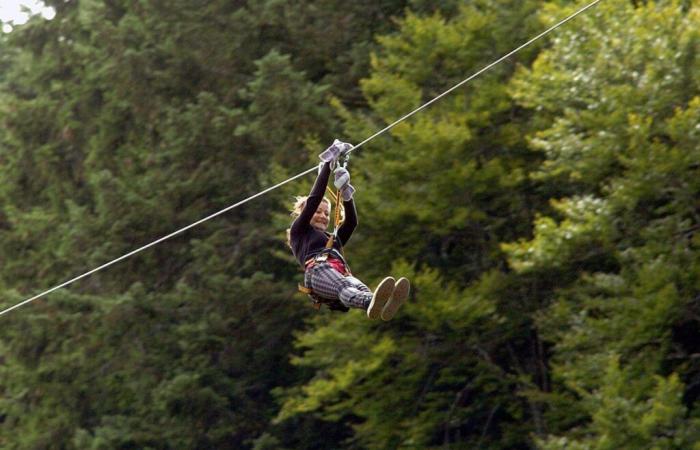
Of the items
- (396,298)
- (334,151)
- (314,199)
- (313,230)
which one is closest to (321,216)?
(313,230)

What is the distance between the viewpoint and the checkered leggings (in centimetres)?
793

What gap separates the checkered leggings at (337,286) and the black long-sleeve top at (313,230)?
6.1 inches

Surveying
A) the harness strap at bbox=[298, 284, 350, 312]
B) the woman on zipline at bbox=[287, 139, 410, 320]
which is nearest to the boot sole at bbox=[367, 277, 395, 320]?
the woman on zipline at bbox=[287, 139, 410, 320]

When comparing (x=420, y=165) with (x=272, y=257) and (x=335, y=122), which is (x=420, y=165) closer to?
(x=335, y=122)

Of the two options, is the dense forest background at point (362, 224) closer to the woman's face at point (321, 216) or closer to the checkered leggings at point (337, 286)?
the woman's face at point (321, 216)

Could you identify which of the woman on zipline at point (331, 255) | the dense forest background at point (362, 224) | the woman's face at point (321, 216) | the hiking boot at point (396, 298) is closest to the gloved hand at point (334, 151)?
the woman on zipline at point (331, 255)

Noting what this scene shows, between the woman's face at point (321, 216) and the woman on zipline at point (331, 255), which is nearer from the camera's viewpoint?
the woman on zipline at point (331, 255)

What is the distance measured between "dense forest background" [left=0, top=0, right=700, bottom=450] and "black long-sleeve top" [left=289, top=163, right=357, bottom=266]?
6.66m

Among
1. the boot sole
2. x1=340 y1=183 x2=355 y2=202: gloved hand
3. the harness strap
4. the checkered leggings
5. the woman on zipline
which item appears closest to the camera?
the boot sole

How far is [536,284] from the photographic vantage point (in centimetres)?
1820

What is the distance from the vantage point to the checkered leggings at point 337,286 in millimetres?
7930

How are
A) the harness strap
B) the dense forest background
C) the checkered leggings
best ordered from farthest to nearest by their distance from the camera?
1. the dense forest background
2. the harness strap
3. the checkered leggings

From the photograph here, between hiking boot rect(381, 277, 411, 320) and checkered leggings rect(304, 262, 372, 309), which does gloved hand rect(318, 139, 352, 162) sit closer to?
checkered leggings rect(304, 262, 372, 309)

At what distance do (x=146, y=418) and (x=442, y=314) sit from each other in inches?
224
